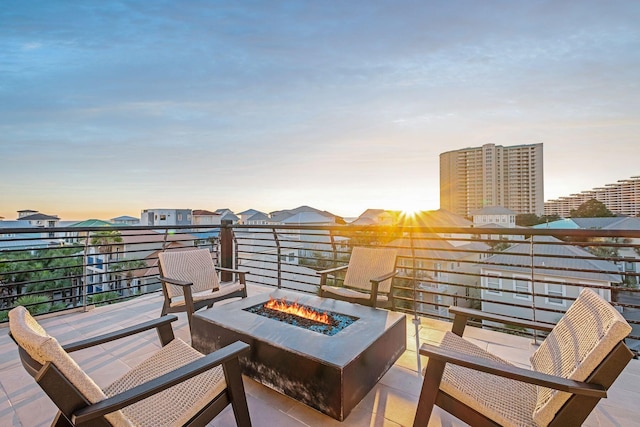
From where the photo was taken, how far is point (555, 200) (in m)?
10.2

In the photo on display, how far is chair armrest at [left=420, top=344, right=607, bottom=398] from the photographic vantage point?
1130 mm

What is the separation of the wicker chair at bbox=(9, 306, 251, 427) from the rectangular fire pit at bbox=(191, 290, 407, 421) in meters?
0.43

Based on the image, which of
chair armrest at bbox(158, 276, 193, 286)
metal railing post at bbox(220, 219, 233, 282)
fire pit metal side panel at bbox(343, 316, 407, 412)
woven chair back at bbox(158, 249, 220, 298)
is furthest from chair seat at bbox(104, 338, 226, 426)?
metal railing post at bbox(220, 219, 233, 282)

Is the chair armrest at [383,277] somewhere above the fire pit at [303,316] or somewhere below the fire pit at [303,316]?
above

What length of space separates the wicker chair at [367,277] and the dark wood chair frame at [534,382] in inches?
59.8

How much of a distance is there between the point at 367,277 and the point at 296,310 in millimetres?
1168

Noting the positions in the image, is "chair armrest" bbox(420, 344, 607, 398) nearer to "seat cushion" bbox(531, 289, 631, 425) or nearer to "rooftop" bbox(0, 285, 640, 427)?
"seat cushion" bbox(531, 289, 631, 425)

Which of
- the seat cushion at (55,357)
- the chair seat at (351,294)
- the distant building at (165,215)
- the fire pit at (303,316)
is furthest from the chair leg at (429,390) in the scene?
the distant building at (165,215)

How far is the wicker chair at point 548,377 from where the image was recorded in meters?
1.14

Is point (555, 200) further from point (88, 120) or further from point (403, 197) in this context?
point (88, 120)

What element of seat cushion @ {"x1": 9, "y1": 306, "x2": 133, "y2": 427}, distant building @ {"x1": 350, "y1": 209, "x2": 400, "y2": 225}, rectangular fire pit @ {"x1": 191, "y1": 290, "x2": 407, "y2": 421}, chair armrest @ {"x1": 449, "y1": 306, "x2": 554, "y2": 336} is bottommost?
rectangular fire pit @ {"x1": 191, "y1": 290, "x2": 407, "y2": 421}

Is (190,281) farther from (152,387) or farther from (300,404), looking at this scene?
(152,387)

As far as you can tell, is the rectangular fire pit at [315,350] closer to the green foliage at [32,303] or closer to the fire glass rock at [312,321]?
the fire glass rock at [312,321]

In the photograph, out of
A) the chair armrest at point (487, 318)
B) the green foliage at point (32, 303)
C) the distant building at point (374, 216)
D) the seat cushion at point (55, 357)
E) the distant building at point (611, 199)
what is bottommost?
the green foliage at point (32, 303)
